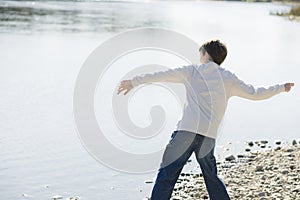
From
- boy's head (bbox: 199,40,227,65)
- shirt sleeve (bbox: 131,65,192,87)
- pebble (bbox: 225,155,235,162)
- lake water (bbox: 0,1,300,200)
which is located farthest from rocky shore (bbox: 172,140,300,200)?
shirt sleeve (bbox: 131,65,192,87)

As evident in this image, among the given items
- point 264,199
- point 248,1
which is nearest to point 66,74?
point 264,199

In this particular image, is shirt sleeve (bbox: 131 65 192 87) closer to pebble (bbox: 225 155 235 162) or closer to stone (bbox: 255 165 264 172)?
stone (bbox: 255 165 264 172)

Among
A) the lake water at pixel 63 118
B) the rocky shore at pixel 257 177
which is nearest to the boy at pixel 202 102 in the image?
the rocky shore at pixel 257 177

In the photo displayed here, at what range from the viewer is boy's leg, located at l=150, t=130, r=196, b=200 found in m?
5.62

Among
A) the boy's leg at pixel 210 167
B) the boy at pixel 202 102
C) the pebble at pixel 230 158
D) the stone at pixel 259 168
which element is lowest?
the boy's leg at pixel 210 167

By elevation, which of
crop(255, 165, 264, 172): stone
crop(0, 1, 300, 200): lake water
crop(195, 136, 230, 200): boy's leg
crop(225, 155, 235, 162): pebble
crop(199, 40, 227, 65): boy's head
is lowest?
crop(195, 136, 230, 200): boy's leg

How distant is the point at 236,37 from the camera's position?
39.5 m

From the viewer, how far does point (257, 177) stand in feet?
30.0

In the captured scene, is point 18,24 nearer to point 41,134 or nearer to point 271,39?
point 271,39

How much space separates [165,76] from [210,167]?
42.7 inches

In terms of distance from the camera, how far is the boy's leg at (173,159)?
18.4 feet

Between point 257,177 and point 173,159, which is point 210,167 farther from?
point 257,177

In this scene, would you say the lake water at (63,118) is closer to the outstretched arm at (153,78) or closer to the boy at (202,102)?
the boy at (202,102)

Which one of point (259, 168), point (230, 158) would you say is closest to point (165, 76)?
point (259, 168)
